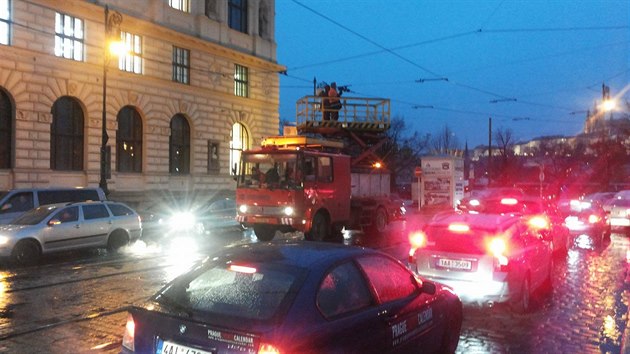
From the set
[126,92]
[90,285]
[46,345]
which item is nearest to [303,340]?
[46,345]

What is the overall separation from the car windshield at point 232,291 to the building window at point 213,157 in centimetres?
3157

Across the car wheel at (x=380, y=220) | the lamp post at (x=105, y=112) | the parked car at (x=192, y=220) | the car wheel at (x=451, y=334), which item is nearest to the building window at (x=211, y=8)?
the lamp post at (x=105, y=112)

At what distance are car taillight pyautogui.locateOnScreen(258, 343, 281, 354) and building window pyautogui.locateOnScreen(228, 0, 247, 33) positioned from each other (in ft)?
118

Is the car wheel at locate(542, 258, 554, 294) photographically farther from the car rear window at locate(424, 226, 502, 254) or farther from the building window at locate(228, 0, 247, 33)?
the building window at locate(228, 0, 247, 33)

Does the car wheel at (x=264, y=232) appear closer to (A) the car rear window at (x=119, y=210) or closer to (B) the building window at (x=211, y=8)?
(A) the car rear window at (x=119, y=210)

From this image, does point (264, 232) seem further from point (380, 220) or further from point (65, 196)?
point (65, 196)

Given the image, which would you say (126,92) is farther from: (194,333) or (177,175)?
(194,333)

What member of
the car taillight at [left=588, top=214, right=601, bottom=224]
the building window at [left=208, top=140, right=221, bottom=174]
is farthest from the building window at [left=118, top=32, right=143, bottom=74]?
the car taillight at [left=588, top=214, right=601, bottom=224]

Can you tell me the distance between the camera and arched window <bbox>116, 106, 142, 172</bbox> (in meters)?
31.0

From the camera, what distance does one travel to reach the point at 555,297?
1062 centimetres

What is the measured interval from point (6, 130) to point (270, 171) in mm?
13846

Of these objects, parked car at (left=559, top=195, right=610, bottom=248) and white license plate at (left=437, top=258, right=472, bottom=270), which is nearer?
white license plate at (left=437, top=258, right=472, bottom=270)

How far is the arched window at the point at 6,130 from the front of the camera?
2567cm

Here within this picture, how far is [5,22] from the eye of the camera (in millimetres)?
25125
